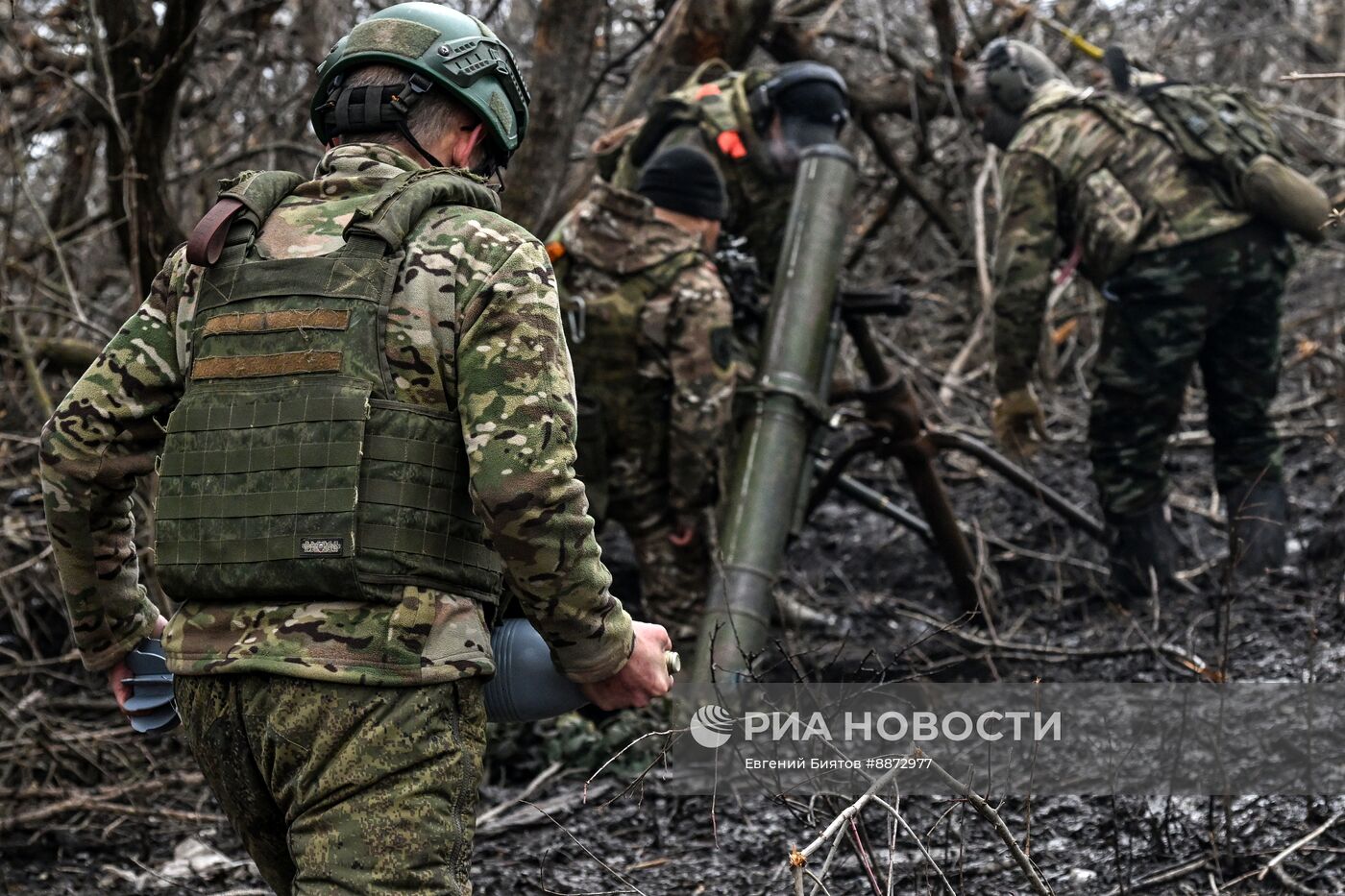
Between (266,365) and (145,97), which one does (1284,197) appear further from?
(266,365)

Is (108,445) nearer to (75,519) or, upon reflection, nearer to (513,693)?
(75,519)

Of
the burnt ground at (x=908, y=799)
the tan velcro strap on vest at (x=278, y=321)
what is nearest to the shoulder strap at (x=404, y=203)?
the tan velcro strap on vest at (x=278, y=321)

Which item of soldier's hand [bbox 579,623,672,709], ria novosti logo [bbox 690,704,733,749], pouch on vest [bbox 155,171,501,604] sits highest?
pouch on vest [bbox 155,171,501,604]

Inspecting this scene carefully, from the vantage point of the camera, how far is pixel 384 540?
1.97 m

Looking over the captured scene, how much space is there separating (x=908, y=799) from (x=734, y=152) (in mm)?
2943

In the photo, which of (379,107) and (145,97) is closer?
(379,107)

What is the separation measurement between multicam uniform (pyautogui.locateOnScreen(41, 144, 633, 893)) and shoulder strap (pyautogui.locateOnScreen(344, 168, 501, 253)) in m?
0.01

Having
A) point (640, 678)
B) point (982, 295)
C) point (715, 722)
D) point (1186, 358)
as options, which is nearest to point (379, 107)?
point (640, 678)

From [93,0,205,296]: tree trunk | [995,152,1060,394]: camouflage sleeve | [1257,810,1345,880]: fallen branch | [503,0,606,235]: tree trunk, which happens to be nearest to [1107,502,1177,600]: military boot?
[995,152,1060,394]: camouflage sleeve

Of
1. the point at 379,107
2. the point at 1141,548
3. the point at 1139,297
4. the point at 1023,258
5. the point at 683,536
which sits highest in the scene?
the point at 1023,258

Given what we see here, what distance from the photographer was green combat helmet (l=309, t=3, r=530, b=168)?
2195 mm

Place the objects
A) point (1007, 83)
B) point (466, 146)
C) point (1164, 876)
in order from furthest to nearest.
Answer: point (1007, 83) → point (1164, 876) → point (466, 146)

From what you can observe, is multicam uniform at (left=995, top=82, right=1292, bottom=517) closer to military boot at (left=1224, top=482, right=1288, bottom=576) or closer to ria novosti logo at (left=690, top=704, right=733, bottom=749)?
military boot at (left=1224, top=482, right=1288, bottom=576)

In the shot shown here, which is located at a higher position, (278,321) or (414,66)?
(414,66)
